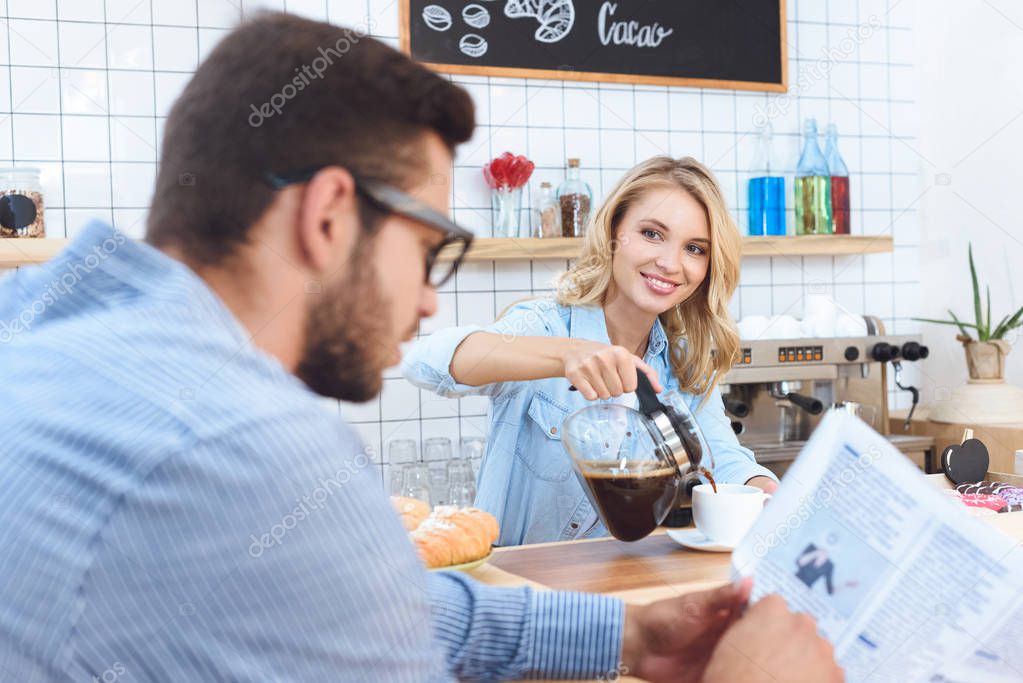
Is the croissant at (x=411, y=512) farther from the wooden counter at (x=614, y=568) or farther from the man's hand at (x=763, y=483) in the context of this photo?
the man's hand at (x=763, y=483)

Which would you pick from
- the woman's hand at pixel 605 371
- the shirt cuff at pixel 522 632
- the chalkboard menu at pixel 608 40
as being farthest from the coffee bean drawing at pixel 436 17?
the shirt cuff at pixel 522 632

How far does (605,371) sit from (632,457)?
0.22 meters

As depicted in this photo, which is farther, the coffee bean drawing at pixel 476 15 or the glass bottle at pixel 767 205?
the glass bottle at pixel 767 205

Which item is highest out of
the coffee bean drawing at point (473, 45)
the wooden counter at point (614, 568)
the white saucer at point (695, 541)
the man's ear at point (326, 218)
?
the coffee bean drawing at point (473, 45)

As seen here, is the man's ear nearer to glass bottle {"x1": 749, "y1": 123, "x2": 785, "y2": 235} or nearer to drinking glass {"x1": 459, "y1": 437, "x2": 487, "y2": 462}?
drinking glass {"x1": 459, "y1": 437, "x2": 487, "y2": 462}

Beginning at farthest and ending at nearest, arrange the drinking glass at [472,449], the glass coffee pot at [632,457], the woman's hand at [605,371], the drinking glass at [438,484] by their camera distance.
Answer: the drinking glass at [472,449] → the drinking glass at [438,484] → the woman's hand at [605,371] → the glass coffee pot at [632,457]

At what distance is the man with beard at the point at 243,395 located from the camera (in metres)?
0.59

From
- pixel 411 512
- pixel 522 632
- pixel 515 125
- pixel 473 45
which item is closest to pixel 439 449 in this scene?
pixel 515 125

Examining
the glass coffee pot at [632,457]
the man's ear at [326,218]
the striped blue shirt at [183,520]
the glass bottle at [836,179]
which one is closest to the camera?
the striped blue shirt at [183,520]

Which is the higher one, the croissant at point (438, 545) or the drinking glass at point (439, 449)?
the croissant at point (438, 545)

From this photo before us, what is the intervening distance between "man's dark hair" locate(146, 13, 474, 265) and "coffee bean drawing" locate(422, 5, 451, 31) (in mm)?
2445

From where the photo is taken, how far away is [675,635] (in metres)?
1.00

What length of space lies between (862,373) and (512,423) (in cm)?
167

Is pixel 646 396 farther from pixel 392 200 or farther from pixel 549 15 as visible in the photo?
pixel 549 15
